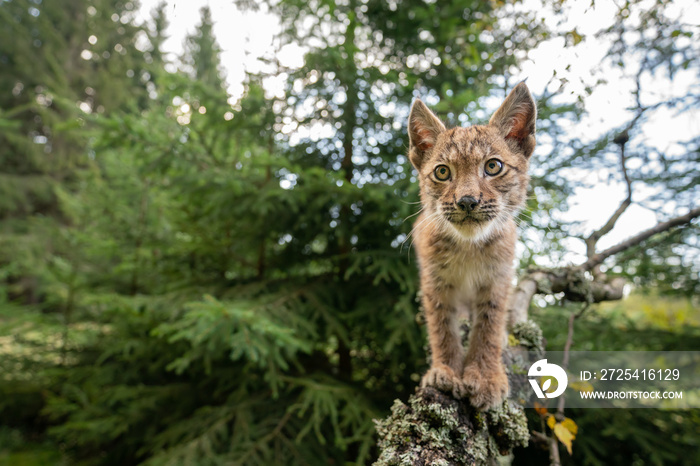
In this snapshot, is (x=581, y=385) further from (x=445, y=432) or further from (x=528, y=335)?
(x=445, y=432)

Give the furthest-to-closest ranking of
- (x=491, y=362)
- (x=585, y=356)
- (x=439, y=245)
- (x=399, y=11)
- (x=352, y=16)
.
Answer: (x=399, y=11) → (x=352, y=16) → (x=585, y=356) → (x=439, y=245) → (x=491, y=362)

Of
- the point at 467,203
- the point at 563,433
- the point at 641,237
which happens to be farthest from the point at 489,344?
the point at 641,237

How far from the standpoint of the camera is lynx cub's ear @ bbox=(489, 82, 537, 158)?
1268mm

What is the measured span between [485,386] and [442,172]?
2.56 ft

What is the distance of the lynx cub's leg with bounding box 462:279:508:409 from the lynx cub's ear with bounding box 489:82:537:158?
1.86 ft

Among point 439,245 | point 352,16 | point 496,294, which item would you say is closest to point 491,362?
point 496,294

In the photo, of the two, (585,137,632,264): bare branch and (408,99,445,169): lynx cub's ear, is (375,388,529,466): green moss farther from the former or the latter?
(585,137,632,264): bare branch

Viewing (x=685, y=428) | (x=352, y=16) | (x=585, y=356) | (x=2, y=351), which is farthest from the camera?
(x=2, y=351)

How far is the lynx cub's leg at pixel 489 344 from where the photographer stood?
4.31ft

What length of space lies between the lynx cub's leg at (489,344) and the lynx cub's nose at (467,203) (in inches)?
18.3

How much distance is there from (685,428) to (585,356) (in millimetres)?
1472

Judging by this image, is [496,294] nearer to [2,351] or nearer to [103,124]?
[103,124]

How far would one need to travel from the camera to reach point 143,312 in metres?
3.69

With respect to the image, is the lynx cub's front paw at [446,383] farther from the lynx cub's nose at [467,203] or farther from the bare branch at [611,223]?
the bare branch at [611,223]
